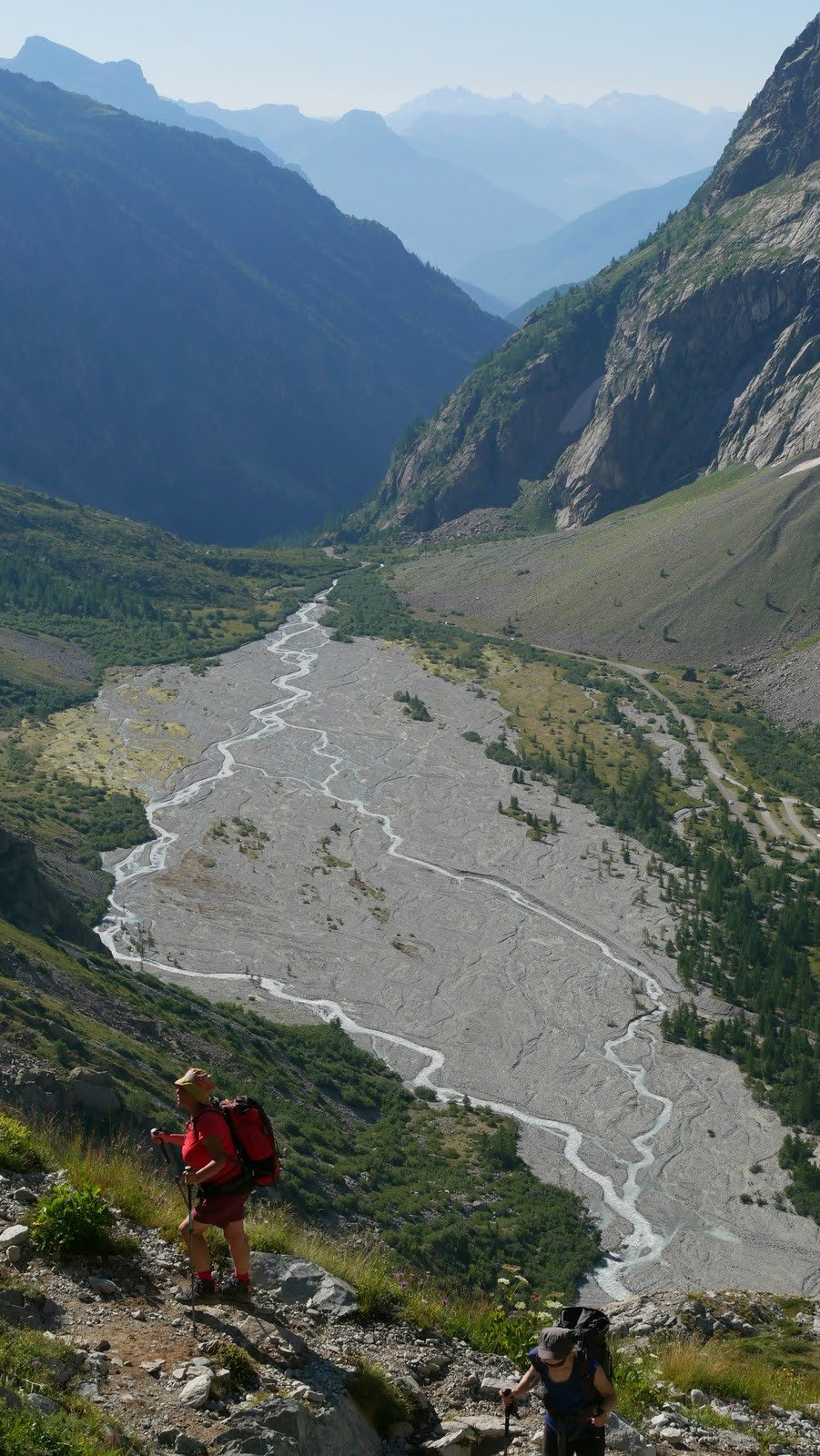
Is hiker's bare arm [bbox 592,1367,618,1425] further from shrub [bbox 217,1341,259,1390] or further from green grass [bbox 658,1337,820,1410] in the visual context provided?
green grass [bbox 658,1337,820,1410]

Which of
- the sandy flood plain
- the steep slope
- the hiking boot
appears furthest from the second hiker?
the steep slope

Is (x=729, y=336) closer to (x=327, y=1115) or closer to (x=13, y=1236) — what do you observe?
(x=327, y=1115)

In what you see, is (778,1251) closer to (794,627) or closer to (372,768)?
(372,768)

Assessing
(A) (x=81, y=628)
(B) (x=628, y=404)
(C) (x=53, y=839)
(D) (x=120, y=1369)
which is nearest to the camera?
(D) (x=120, y=1369)

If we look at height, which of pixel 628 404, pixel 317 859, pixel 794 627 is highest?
pixel 628 404

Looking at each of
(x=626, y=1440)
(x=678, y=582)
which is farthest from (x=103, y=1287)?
(x=678, y=582)

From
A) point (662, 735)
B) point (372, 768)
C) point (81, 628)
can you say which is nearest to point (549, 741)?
point (662, 735)
